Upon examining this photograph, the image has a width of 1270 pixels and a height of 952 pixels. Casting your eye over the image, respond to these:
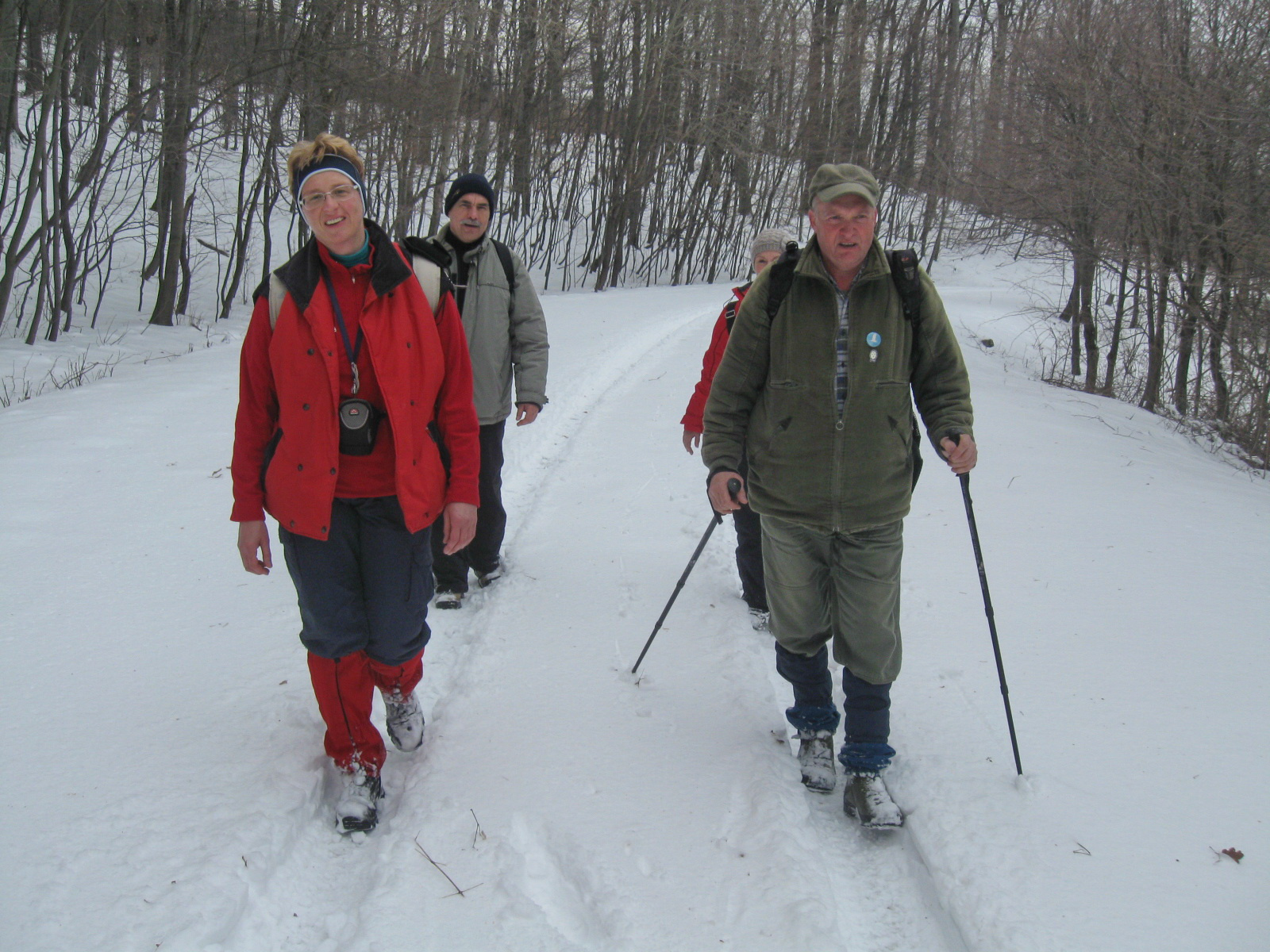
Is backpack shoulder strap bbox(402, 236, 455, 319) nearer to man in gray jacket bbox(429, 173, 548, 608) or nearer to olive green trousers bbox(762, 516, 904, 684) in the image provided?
man in gray jacket bbox(429, 173, 548, 608)

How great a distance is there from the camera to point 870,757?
2.67m

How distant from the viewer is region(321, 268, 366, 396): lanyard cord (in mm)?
2355

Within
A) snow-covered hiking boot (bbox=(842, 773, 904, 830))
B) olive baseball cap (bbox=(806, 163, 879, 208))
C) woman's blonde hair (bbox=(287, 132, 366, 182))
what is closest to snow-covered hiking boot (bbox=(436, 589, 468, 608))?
snow-covered hiking boot (bbox=(842, 773, 904, 830))

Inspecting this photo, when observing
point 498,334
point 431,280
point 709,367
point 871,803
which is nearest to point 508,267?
point 498,334

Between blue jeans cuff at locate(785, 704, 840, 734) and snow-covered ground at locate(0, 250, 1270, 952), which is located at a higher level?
blue jeans cuff at locate(785, 704, 840, 734)

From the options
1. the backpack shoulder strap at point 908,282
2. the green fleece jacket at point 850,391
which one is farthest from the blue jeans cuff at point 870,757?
the backpack shoulder strap at point 908,282

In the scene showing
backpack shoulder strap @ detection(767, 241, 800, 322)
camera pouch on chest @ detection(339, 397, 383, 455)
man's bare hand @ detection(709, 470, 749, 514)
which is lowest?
man's bare hand @ detection(709, 470, 749, 514)

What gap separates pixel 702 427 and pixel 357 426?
196 centimetres

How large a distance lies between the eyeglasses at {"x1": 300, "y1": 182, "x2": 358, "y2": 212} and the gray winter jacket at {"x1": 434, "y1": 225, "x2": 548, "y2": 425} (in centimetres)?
151

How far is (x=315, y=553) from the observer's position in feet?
7.96

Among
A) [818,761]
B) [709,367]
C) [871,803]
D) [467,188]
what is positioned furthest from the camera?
[709,367]

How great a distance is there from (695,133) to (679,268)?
4.13m

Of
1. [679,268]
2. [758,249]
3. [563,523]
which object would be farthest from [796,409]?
[679,268]

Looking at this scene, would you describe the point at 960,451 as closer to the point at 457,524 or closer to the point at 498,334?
the point at 457,524
